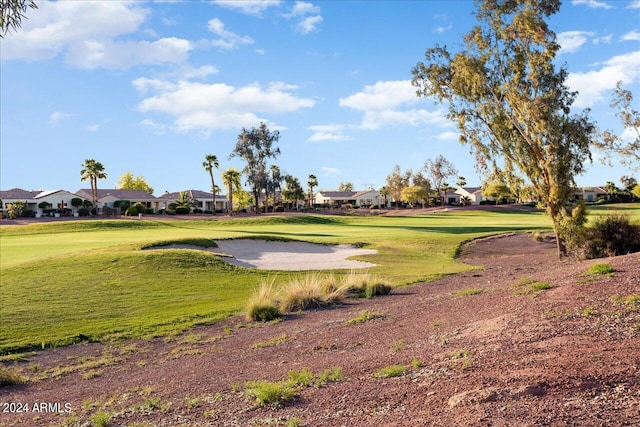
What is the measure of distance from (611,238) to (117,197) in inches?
4256

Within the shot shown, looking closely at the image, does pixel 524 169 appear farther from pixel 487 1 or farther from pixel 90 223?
pixel 90 223

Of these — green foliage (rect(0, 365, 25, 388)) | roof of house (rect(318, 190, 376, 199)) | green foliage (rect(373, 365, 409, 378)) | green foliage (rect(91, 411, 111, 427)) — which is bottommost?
green foliage (rect(0, 365, 25, 388))

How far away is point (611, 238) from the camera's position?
1037 inches

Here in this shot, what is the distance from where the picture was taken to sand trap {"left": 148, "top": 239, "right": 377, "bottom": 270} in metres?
30.4

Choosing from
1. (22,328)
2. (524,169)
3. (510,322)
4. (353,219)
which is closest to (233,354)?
(510,322)

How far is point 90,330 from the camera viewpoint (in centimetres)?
1653

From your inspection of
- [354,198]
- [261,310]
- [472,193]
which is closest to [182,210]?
[354,198]

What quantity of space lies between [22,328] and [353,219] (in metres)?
72.1

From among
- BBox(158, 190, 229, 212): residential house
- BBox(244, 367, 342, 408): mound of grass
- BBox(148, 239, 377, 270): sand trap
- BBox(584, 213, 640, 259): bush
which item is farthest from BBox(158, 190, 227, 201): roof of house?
BBox(244, 367, 342, 408): mound of grass

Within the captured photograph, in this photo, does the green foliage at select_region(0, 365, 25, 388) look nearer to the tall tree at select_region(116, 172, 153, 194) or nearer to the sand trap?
the sand trap

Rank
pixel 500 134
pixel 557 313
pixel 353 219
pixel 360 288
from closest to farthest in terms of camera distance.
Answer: pixel 557 313 < pixel 360 288 < pixel 500 134 < pixel 353 219

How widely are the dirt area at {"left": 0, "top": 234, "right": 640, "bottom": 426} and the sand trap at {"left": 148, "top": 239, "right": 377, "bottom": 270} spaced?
1310cm

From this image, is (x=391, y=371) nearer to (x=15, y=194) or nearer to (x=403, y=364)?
(x=403, y=364)

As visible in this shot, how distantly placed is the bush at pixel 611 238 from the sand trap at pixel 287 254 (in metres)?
9.95
